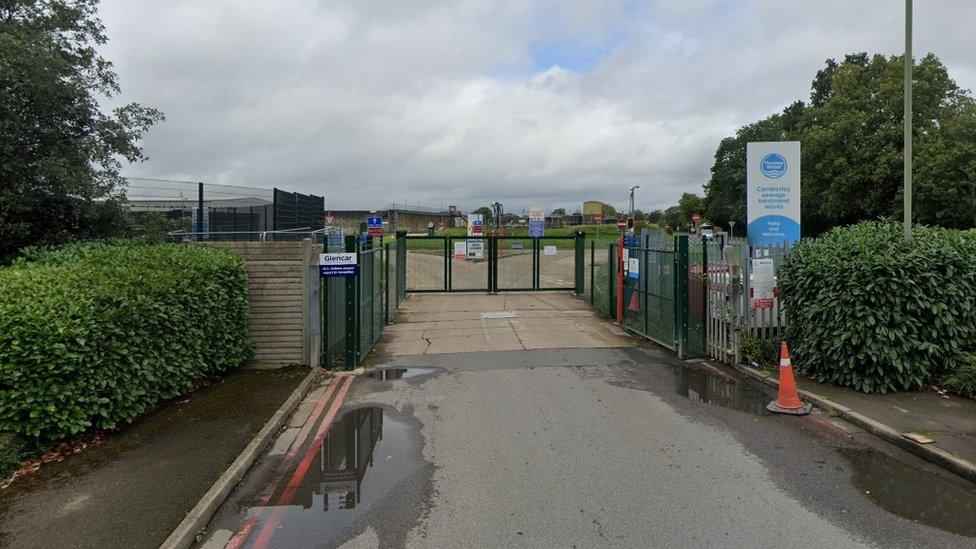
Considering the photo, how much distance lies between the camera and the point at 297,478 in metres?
5.05

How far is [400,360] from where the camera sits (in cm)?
990

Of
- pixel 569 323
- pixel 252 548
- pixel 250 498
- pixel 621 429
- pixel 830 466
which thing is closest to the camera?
pixel 252 548

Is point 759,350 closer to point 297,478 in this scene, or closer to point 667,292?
point 667,292

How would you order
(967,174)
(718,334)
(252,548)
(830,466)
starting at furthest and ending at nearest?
(967,174)
(718,334)
(830,466)
(252,548)

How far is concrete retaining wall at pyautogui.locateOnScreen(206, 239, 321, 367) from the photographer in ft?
29.0

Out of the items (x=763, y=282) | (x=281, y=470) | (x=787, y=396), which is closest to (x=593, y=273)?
(x=763, y=282)

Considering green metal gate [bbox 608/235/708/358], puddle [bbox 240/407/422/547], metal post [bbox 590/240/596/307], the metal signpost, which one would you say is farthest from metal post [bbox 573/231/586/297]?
puddle [bbox 240/407/422/547]

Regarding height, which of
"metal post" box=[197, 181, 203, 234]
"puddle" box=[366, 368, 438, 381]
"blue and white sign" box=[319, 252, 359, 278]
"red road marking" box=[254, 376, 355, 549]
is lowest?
"red road marking" box=[254, 376, 355, 549]

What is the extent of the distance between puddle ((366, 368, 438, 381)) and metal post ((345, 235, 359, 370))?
0.41 m

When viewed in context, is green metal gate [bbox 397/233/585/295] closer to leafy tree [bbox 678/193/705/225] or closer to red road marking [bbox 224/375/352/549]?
red road marking [bbox 224/375/352/549]

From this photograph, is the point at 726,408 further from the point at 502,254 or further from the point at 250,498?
the point at 502,254

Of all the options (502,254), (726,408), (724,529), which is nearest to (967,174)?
(502,254)

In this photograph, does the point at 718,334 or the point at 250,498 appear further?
the point at 718,334

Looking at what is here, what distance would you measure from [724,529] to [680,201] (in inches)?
4898
